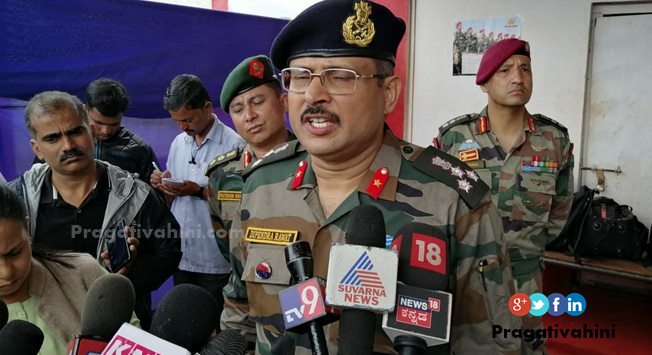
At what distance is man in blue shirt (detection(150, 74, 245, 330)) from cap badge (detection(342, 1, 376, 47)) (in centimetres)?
182

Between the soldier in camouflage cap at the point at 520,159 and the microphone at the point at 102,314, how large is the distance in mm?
2146

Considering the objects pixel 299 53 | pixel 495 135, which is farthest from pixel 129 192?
pixel 495 135

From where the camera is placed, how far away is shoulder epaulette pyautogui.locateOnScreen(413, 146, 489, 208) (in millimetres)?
1420

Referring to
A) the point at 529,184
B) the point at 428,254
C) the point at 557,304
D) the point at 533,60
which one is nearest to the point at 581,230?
the point at 557,304

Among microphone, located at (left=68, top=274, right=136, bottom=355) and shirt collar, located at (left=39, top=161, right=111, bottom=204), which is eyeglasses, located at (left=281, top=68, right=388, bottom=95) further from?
shirt collar, located at (left=39, top=161, right=111, bottom=204)

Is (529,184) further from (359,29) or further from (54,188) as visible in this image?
(54,188)

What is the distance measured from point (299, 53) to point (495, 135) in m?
1.76

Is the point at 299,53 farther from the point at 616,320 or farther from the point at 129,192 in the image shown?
the point at 616,320

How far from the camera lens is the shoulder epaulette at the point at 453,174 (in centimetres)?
142

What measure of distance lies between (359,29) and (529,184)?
170cm

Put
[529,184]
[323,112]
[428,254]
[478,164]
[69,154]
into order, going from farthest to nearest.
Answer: [478,164] < [529,184] < [69,154] < [323,112] < [428,254]

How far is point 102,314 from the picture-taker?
33.5 inches

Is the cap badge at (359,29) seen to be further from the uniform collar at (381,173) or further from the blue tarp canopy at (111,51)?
the blue tarp canopy at (111,51)

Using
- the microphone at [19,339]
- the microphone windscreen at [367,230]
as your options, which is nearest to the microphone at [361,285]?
the microphone windscreen at [367,230]
